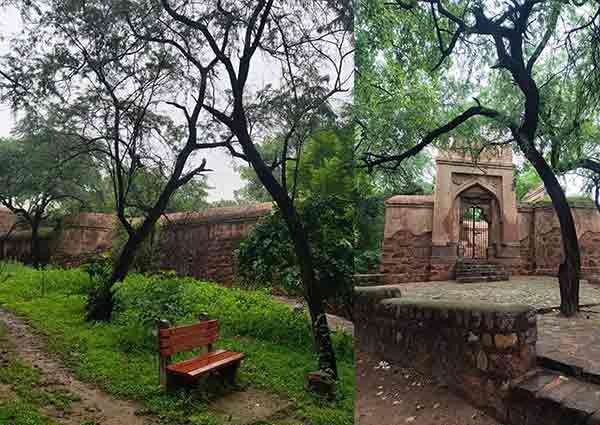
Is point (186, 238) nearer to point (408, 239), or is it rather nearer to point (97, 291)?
point (97, 291)

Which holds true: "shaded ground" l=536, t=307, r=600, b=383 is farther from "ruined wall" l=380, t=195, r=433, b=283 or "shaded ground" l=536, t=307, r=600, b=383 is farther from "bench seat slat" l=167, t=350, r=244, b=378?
"bench seat slat" l=167, t=350, r=244, b=378

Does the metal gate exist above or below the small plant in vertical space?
above

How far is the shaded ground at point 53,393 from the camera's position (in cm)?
117

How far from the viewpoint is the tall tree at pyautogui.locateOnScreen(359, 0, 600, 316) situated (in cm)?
166

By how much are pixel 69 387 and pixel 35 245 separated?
1.72 ft

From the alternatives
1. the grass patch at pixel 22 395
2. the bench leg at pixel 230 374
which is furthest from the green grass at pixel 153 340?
the grass patch at pixel 22 395

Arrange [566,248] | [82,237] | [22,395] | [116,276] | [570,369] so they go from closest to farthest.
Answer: [22,395]
[570,369]
[566,248]
[82,237]
[116,276]

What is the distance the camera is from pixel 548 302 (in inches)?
65.4

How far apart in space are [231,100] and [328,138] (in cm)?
51

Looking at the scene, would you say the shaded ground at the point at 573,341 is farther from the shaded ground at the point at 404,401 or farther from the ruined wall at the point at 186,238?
the ruined wall at the point at 186,238

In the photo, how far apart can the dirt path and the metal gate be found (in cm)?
118

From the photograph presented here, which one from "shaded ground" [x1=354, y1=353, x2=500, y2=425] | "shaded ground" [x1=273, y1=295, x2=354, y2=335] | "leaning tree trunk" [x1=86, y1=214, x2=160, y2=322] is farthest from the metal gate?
"leaning tree trunk" [x1=86, y1=214, x2=160, y2=322]

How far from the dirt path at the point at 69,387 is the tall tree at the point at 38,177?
28cm

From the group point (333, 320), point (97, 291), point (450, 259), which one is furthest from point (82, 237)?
point (450, 259)
